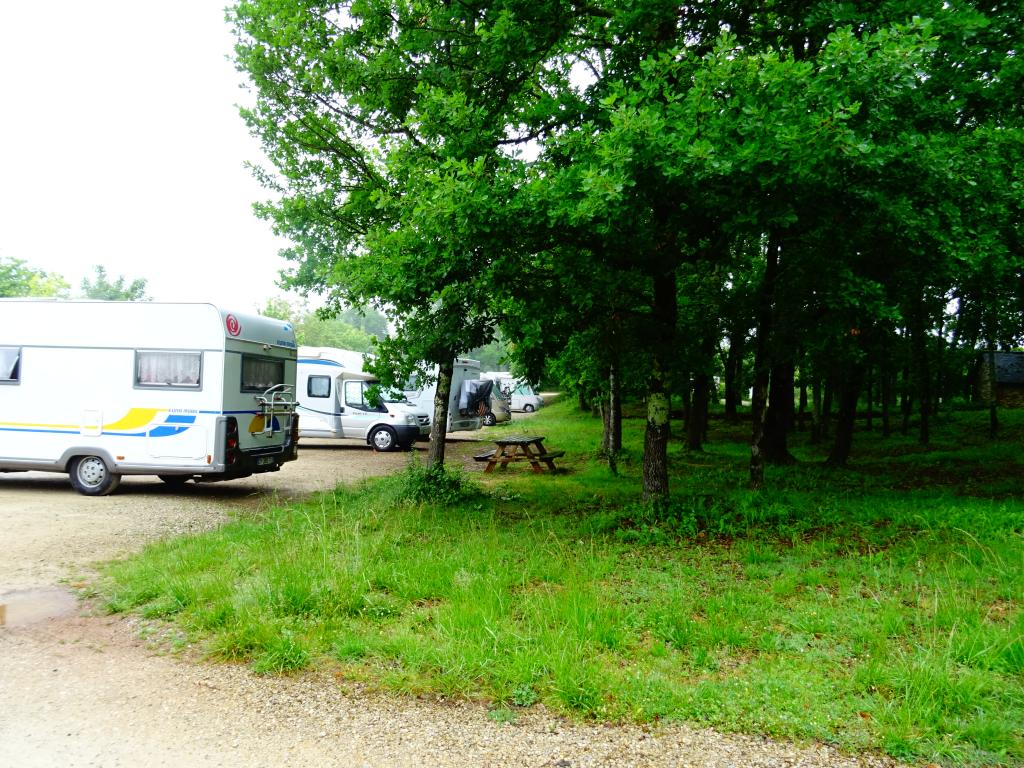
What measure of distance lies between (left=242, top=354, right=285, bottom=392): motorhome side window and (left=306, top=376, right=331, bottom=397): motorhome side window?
820 cm

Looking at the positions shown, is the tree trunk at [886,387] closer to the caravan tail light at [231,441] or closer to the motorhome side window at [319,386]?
the caravan tail light at [231,441]

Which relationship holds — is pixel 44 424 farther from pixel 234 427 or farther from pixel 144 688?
pixel 144 688

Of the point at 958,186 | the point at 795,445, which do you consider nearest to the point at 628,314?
the point at 958,186

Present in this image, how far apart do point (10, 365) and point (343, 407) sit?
9714mm

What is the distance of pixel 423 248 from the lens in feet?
23.1

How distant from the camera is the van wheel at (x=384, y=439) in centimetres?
1920

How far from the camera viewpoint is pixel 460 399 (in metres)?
23.6

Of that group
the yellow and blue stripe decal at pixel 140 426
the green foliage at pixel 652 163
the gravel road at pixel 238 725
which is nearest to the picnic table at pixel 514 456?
the green foliage at pixel 652 163

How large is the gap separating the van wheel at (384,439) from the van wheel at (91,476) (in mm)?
9090

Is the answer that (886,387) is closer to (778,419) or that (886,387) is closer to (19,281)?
(778,419)

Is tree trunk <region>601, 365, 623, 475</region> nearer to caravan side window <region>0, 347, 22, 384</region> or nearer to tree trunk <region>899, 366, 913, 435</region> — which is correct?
tree trunk <region>899, 366, 913, 435</region>

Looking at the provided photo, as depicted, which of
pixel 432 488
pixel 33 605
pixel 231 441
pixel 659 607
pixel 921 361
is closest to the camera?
pixel 659 607

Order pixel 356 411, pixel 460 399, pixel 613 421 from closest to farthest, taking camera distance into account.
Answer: pixel 613 421 < pixel 356 411 < pixel 460 399

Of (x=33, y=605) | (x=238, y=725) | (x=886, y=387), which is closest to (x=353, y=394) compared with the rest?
(x=33, y=605)
